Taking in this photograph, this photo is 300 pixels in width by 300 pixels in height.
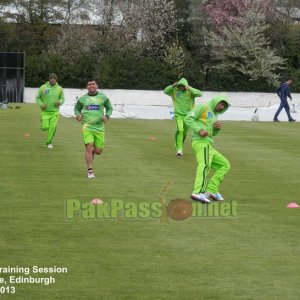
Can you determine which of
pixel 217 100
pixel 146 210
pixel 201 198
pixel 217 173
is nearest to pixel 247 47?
pixel 217 173

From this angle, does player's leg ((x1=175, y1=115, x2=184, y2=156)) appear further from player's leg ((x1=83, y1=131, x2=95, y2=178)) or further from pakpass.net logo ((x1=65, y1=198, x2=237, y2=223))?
pakpass.net logo ((x1=65, y1=198, x2=237, y2=223))

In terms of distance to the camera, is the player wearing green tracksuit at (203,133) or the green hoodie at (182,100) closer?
the player wearing green tracksuit at (203,133)

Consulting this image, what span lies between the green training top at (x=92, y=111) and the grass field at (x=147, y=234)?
999 millimetres

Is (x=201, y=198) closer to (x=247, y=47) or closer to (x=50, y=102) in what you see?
(x=50, y=102)

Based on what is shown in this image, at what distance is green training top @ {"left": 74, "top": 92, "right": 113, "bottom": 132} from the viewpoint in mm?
17578

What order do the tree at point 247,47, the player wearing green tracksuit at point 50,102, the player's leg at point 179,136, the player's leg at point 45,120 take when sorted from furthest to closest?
the tree at point 247,47
the player's leg at point 45,120
the player wearing green tracksuit at point 50,102
the player's leg at point 179,136

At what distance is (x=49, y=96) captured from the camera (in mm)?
23812

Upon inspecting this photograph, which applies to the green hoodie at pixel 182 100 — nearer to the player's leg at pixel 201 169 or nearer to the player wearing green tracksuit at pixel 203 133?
the player wearing green tracksuit at pixel 203 133

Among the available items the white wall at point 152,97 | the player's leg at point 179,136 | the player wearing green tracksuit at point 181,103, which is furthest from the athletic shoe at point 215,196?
the white wall at point 152,97

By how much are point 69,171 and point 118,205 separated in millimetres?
4774

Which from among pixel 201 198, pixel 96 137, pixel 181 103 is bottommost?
pixel 181 103

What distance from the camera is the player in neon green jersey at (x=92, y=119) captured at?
17516mm

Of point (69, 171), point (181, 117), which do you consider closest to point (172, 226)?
point (69, 171)

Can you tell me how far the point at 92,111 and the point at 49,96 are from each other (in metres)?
6.41
